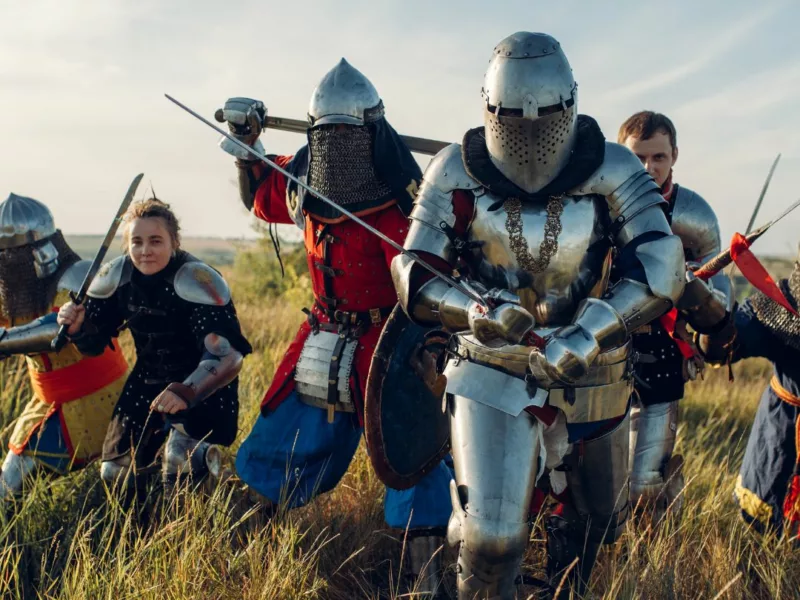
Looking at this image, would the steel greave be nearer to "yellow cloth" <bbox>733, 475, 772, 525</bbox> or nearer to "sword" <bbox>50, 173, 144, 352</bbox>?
"yellow cloth" <bbox>733, 475, 772, 525</bbox>

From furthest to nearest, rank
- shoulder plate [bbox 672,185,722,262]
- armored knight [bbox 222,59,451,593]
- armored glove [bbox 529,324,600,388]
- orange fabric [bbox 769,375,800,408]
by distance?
1. shoulder plate [bbox 672,185,722,262]
2. orange fabric [bbox 769,375,800,408]
3. armored knight [bbox 222,59,451,593]
4. armored glove [bbox 529,324,600,388]

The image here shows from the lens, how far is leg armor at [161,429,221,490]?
13.0 ft

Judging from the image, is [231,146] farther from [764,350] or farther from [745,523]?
[745,523]

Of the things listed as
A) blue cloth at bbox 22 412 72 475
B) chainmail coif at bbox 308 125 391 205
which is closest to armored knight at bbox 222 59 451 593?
chainmail coif at bbox 308 125 391 205

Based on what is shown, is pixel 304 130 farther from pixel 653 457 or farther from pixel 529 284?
pixel 653 457

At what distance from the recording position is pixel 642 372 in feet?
13.8

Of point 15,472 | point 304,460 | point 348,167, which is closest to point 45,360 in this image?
point 15,472

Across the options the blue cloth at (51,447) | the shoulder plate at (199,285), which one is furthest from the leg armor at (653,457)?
the blue cloth at (51,447)

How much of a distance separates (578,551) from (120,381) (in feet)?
8.47

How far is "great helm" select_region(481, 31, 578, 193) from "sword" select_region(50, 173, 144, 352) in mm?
1901

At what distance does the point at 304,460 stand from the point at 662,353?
177 centimetres

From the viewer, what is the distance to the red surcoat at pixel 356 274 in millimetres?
3799

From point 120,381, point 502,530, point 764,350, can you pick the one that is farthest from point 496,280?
point 120,381

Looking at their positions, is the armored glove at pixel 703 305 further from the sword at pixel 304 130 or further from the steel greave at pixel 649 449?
the sword at pixel 304 130
